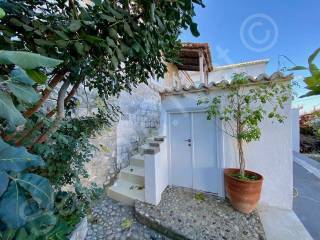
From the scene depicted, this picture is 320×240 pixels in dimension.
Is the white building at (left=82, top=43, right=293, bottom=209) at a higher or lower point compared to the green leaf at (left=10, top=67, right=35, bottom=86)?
lower

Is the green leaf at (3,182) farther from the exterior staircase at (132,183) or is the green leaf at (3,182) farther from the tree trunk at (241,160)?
the tree trunk at (241,160)

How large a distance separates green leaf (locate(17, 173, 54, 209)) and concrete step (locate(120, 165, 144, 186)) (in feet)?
10.1

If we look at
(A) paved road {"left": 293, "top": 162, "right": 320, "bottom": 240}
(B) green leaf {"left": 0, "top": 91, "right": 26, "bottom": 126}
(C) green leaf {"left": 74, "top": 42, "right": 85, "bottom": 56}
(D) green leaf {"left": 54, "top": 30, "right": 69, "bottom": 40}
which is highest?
(D) green leaf {"left": 54, "top": 30, "right": 69, "bottom": 40}

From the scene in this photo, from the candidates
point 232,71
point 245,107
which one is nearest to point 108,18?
point 245,107

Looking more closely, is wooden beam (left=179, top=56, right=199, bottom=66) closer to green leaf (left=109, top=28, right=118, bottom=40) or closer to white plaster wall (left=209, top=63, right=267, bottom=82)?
white plaster wall (left=209, top=63, right=267, bottom=82)

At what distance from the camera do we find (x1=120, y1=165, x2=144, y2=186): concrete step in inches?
140

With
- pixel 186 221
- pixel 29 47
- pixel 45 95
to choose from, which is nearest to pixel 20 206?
pixel 45 95

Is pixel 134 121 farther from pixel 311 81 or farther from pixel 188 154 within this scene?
pixel 311 81

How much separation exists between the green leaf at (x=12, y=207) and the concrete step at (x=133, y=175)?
312 centimetres

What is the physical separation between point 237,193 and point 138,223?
1760mm

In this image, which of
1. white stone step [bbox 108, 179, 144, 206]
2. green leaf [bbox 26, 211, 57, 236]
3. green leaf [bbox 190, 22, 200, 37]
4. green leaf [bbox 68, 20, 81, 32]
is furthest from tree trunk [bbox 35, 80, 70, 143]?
white stone step [bbox 108, 179, 144, 206]

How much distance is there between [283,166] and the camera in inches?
121

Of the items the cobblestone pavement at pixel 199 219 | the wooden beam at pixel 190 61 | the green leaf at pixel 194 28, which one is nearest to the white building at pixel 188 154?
the cobblestone pavement at pixel 199 219

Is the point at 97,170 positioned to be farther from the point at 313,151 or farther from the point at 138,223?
the point at 313,151
